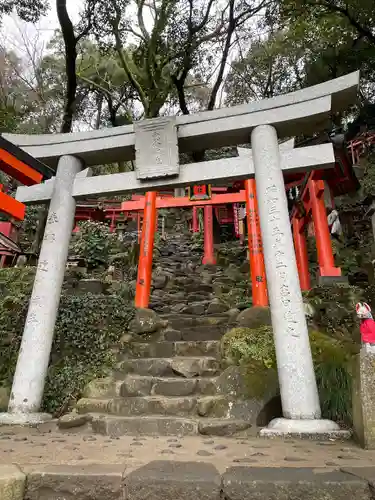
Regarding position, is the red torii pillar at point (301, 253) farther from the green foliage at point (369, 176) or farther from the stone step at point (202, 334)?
the green foliage at point (369, 176)

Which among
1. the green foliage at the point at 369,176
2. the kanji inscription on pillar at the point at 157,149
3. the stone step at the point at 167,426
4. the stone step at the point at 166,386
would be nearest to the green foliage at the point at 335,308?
the stone step at the point at 166,386

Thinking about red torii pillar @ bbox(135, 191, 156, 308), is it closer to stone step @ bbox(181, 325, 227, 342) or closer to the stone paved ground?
Result: stone step @ bbox(181, 325, 227, 342)

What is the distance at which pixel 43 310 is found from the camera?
4.53 m

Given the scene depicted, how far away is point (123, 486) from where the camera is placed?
223 centimetres

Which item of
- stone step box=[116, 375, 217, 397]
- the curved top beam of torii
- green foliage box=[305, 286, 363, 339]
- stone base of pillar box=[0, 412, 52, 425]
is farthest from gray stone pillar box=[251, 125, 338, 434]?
stone base of pillar box=[0, 412, 52, 425]

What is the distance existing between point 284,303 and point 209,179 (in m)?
1.82

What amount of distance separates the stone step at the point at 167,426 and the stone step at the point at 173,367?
2.97 ft

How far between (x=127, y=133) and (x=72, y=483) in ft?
14.0

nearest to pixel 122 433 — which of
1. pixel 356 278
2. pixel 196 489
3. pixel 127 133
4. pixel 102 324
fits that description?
pixel 196 489

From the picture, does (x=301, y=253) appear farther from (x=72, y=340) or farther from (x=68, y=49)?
(x=68, y=49)

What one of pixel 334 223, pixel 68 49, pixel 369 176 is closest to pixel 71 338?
pixel 334 223

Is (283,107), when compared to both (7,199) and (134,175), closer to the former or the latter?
(134,175)

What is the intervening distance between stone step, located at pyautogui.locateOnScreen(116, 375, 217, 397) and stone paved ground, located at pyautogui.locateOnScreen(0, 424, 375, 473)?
909 millimetres

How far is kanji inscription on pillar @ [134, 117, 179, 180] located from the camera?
489cm
